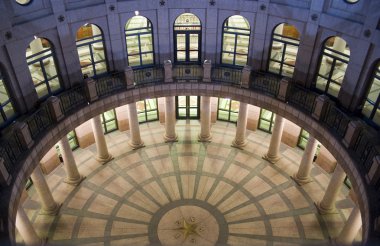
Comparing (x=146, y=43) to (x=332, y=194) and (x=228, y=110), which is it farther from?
(x=332, y=194)

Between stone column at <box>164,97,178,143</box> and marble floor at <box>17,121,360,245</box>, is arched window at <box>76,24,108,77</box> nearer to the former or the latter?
stone column at <box>164,97,178,143</box>

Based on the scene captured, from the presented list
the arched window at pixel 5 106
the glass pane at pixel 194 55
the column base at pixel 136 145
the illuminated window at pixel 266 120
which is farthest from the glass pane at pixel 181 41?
the arched window at pixel 5 106

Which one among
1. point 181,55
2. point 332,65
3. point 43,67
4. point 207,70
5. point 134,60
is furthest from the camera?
point 181,55

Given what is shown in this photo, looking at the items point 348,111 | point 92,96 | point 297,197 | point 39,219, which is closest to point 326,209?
point 297,197

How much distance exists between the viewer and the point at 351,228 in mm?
18469

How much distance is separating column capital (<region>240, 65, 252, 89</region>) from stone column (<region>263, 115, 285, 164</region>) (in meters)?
3.92

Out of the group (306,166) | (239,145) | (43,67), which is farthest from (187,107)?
(43,67)

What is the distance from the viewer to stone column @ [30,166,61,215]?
2035cm

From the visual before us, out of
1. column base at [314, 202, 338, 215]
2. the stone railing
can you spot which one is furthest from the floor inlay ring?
the stone railing

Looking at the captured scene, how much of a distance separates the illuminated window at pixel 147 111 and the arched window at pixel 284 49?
11.1 meters

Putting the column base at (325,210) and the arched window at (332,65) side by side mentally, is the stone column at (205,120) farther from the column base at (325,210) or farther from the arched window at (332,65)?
the column base at (325,210)

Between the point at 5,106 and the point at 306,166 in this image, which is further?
the point at 306,166

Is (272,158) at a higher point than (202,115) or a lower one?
lower

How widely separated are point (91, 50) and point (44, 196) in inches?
371
